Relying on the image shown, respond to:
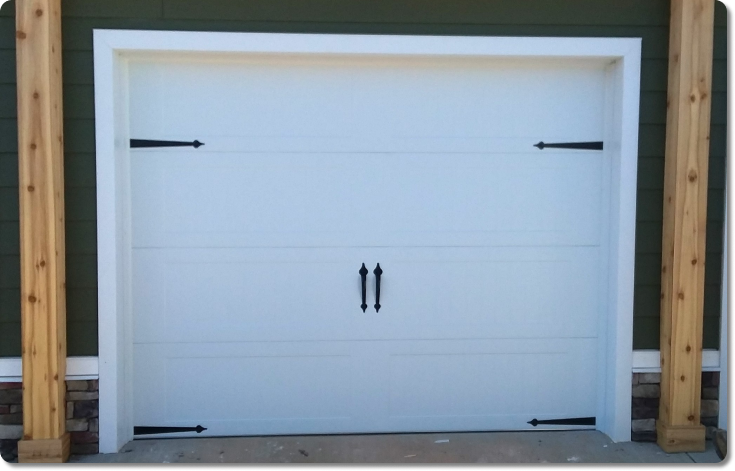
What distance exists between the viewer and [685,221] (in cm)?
318

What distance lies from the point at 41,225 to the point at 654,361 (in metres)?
3.24

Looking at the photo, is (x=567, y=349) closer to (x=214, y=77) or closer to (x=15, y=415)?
(x=214, y=77)

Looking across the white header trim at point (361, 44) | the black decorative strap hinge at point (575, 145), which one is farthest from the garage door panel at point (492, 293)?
the white header trim at point (361, 44)

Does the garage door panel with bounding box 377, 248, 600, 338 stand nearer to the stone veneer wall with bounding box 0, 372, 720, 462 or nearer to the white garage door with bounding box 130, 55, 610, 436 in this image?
the white garage door with bounding box 130, 55, 610, 436

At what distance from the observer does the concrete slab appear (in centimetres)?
318

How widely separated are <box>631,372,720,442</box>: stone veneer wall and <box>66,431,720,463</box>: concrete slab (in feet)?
0.26

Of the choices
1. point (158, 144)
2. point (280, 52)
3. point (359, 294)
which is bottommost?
point (359, 294)

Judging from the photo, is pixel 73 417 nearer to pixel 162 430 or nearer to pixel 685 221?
pixel 162 430

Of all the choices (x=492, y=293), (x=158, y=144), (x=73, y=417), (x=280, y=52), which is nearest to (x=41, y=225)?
(x=158, y=144)

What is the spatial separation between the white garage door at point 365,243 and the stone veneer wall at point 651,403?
0.78 ft

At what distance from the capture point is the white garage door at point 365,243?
3.33 metres

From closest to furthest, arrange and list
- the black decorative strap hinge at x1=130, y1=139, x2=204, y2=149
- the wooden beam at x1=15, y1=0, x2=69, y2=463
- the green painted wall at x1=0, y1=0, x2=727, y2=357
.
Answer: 1. the wooden beam at x1=15, y1=0, x2=69, y2=463
2. the green painted wall at x1=0, y1=0, x2=727, y2=357
3. the black decorative strap hinge at x1=130, y1=139, x2=204, y2=149

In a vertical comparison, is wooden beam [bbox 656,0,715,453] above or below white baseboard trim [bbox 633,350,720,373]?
above

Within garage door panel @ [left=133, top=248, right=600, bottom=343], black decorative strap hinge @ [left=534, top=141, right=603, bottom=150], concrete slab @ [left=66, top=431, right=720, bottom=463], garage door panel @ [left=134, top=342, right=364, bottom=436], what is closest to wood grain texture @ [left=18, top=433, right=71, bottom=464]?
concrete slab @ [left=66, top=431, right=720, bottom=463]
